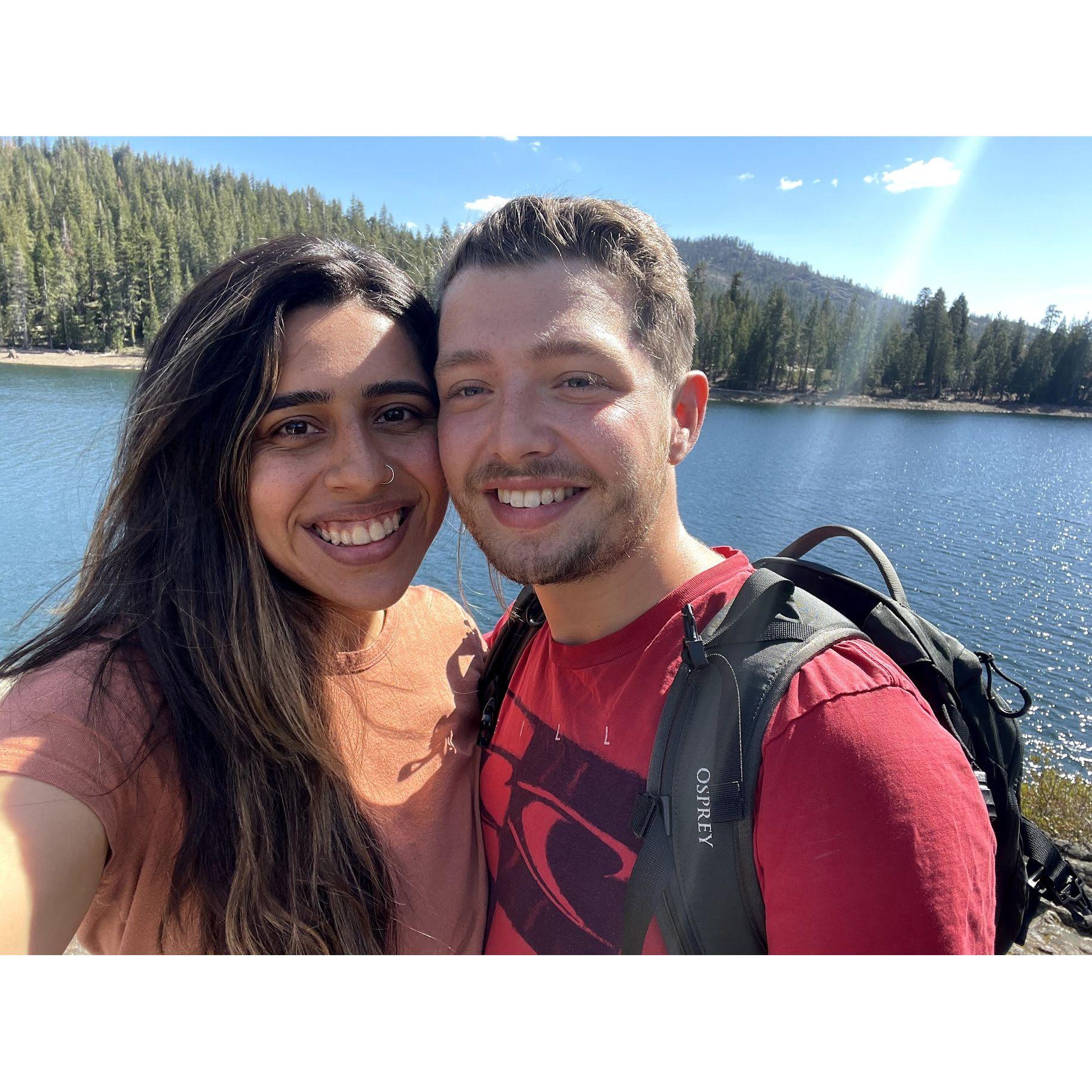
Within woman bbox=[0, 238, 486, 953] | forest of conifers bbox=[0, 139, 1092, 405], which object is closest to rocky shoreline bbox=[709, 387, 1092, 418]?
forest of conifers bbox=[0, 139, 1092, 405]

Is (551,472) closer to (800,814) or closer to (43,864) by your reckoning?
(800,814)

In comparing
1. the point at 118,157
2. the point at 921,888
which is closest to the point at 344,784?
the point at 921,888

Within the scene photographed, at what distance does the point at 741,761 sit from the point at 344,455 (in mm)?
1272

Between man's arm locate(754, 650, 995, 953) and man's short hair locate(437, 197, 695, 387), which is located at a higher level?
man's short hair locate(437, 197, 695, 387)

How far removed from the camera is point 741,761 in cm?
137

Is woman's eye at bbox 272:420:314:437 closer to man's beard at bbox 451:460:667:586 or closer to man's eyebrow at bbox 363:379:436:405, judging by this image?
man's eyebrow at bbox 363:379:436:405

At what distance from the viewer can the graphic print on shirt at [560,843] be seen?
1573 mm

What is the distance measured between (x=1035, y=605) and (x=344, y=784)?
58.5ft

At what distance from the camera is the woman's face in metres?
1.87

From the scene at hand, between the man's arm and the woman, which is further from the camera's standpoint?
the woman

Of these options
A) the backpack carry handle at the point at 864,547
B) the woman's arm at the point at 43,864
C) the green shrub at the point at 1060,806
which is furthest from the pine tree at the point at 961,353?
the woman's arm at the point at 43,864

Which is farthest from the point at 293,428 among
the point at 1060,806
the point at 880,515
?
the point at 880,515
